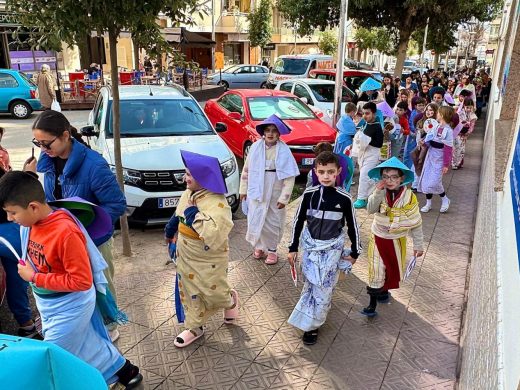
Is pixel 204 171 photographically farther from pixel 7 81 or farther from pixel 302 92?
pixel 7 81

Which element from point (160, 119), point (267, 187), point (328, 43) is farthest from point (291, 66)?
point (328, 43)

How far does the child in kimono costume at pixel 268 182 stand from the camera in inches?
192

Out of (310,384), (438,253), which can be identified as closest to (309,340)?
(310,384)

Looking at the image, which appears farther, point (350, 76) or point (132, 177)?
point (350, 76)

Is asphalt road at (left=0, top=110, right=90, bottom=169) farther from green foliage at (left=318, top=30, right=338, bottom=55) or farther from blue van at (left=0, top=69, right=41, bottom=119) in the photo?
green foliage at (left=318, top=30, right=338, bottom=55)

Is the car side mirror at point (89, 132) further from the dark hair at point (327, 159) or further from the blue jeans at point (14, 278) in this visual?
the dark hair at point (327, 159)

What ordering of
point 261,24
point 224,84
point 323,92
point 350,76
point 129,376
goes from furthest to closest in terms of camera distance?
point 261,24
point 224,84
point 350,76
point 323,92
point 129,376

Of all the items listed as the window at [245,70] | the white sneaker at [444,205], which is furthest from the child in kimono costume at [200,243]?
the window at [245,70]

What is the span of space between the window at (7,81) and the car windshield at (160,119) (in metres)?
9.68

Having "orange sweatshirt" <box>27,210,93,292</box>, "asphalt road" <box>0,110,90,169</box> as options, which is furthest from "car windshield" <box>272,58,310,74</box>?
"orange sweatshirt" <box>27,210,93,292</box>

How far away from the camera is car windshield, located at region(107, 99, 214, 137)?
272 inches

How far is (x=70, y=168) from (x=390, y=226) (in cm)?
259

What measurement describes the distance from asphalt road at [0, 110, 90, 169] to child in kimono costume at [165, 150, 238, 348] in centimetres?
722

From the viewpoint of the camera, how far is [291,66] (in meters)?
19.6
